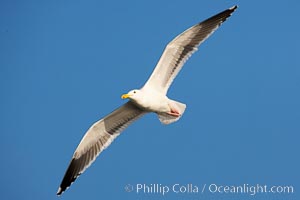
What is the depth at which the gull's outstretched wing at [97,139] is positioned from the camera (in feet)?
30.5

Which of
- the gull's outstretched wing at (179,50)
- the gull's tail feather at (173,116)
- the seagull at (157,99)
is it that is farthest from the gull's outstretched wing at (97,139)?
the gull's outstretched wing at (179,50)

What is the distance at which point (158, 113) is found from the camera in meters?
9.13

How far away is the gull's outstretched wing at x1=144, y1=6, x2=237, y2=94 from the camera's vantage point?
8.82 m

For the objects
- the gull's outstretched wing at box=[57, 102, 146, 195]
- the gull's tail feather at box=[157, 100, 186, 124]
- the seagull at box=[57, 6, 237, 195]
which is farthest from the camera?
the gull's outstretched wing at box=[57, 102, 146, 195]

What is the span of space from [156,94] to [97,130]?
1.20 metres

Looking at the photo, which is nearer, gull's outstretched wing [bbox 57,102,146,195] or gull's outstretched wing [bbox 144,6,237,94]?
gull's outstretched wing [bbox 144,6,237,94]

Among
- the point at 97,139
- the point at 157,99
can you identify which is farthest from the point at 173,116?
the point at 97,139

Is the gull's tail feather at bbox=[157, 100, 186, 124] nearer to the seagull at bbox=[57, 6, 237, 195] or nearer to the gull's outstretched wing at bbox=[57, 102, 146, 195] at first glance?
the seagull at bbox=[57, 6, 237, 195]

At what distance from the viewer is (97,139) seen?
9.39 metres

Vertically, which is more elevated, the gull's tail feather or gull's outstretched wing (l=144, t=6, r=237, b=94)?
gull's outstretched wing (l=144, t=6, r=237, b=94)

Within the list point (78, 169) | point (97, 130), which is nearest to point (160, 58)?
point (97, 130)

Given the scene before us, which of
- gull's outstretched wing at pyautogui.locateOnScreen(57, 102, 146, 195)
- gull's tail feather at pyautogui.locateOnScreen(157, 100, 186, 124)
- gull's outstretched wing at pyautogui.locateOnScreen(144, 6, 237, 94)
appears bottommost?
gull's outstretched wing at pyautogui.locateOnScreen(57, 102, 146, 195)

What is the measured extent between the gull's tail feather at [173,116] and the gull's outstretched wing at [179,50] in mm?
245

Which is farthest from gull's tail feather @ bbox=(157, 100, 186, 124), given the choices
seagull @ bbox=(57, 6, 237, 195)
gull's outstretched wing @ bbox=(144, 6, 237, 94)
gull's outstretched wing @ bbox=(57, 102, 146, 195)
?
gull's outstretched wing @ bbox=(57, 102, 146, 195)
